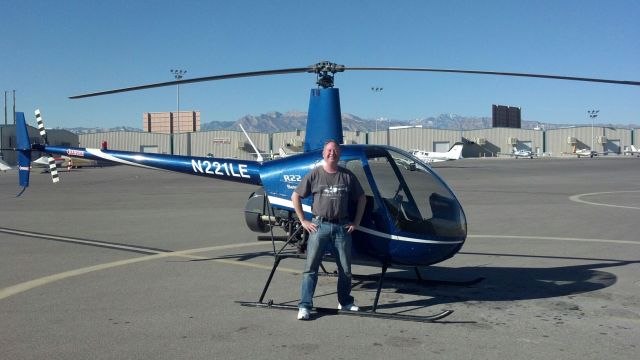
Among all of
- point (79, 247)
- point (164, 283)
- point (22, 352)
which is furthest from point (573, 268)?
point (79, 247)

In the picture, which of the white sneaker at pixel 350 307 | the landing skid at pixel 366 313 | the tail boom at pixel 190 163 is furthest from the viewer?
the tail boom at pixel 190 163

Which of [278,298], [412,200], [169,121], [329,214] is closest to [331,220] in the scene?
[329,214]

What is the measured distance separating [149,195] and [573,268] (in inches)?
702

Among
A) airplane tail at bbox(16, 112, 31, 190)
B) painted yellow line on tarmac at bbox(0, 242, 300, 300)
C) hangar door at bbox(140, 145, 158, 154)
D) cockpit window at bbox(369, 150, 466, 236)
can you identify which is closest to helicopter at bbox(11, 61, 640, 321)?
cockpit window at bbox(369, 150, 466, 236)

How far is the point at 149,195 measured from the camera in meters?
22.4

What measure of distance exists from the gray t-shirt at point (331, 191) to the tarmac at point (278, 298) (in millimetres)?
1157

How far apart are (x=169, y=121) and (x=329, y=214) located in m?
79.4

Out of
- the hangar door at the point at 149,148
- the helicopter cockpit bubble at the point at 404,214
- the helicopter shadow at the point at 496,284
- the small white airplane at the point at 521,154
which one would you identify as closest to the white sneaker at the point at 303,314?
the helicopter shadow at the point at 496,284

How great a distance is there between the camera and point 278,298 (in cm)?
667

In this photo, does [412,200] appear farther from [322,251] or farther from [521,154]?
[521,154]

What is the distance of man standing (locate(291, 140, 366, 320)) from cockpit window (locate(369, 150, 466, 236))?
2.14 ft

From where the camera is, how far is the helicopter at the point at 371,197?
6207mm

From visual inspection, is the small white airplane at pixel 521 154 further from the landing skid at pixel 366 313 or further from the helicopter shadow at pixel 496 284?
the landing skid at pixel 366 313

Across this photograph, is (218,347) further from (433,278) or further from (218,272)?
(433,278)
